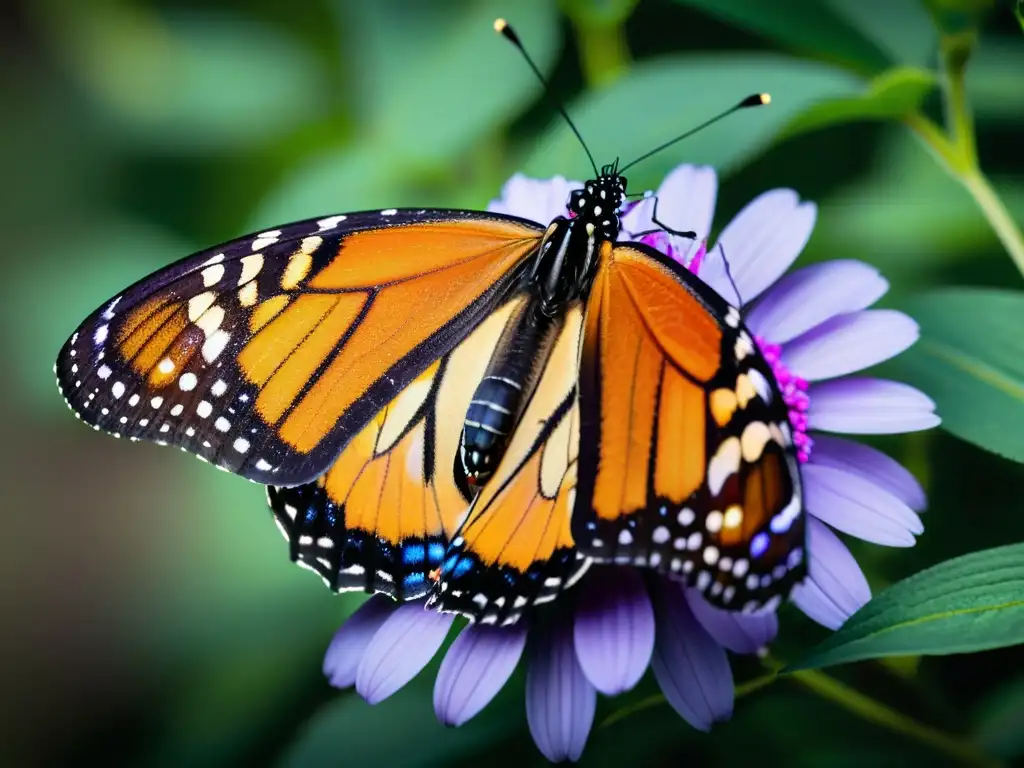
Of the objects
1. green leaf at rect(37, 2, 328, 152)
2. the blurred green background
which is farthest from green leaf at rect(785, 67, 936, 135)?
green leaf at rect(37, 2, 328, 152)

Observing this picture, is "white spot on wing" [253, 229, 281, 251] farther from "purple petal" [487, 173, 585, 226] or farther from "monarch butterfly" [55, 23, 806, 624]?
"purple petal" [487, 173, 585, 226]

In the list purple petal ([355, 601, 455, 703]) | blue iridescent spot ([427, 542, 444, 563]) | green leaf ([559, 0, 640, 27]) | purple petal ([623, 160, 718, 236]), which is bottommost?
purple petal ([355, 601, 455, 703])

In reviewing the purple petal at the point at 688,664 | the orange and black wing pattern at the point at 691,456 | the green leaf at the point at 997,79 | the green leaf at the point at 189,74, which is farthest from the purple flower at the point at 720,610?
the green leaf at the point at 189,74

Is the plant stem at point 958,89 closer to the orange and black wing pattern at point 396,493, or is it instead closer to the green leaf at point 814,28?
the green leaf at point 814,28

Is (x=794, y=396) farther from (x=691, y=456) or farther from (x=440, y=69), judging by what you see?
(x=440, y=69)

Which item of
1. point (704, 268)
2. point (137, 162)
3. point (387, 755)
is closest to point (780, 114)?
point (704, 268)

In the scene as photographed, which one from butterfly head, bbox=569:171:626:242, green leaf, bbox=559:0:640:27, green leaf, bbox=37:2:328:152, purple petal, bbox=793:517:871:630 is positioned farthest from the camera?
green leaf, bbox=37:2:328:152
